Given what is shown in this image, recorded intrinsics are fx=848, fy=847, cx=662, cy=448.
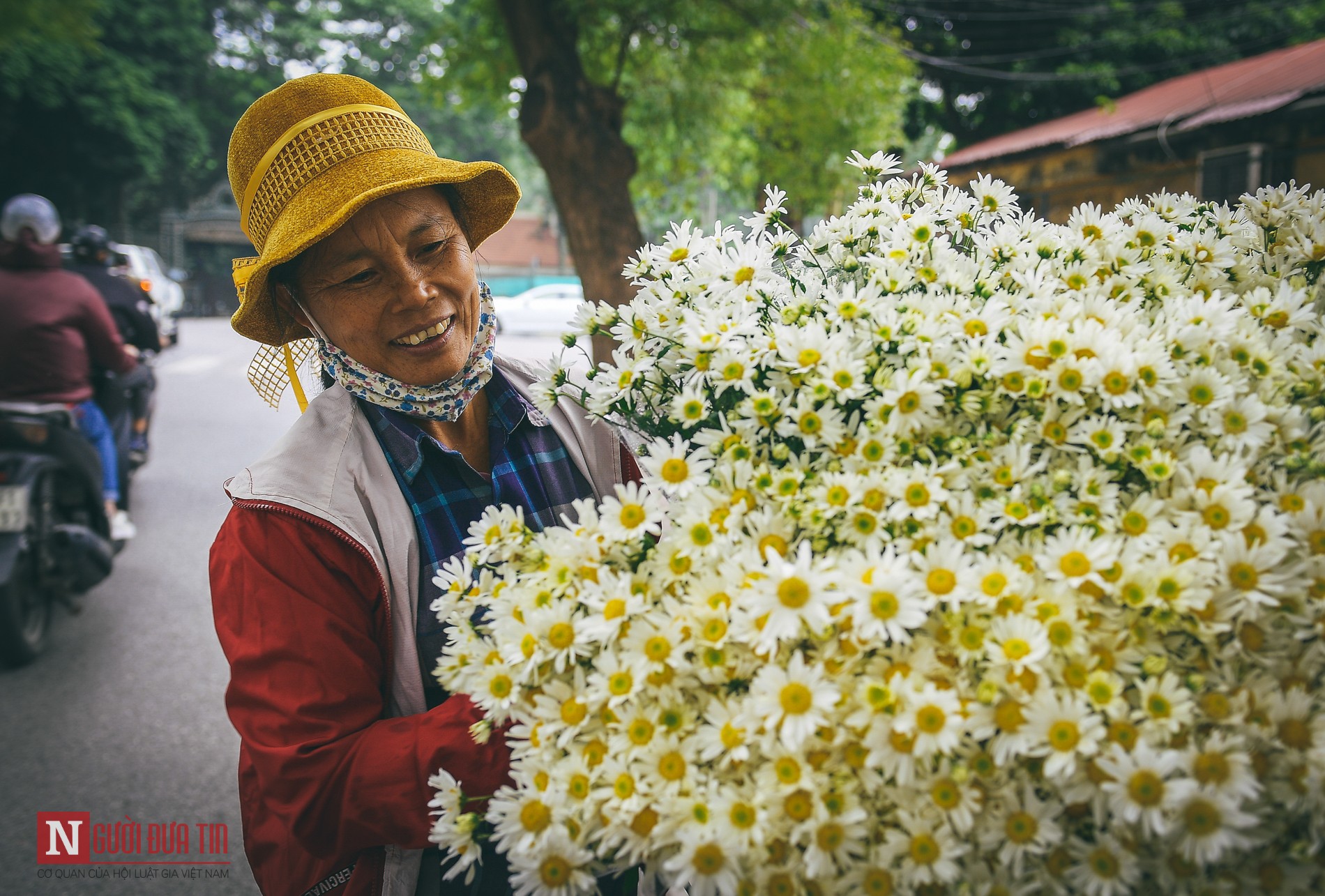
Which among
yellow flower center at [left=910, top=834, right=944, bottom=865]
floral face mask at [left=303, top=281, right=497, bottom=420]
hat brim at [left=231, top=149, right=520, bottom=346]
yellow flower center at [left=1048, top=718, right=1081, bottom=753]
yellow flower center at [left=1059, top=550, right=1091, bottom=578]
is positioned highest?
hat brim at [left=231, top=149, right=520, bottom=346]

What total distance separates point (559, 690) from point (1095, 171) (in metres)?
13.9

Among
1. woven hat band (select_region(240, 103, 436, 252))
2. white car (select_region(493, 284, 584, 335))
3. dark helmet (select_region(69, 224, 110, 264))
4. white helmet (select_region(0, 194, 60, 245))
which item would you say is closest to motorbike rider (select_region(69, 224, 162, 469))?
dark helmet (select_region(69, 224, 110, 264))

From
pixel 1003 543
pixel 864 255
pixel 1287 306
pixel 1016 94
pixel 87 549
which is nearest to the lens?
pixel 1003 543

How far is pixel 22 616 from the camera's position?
4191 mm

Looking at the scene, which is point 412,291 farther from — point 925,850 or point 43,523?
point 43,523

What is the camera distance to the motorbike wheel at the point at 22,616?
4.00 metres

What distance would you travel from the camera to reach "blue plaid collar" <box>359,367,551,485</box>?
161 centimetres

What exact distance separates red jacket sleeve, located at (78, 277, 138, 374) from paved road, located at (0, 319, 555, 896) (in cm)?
146

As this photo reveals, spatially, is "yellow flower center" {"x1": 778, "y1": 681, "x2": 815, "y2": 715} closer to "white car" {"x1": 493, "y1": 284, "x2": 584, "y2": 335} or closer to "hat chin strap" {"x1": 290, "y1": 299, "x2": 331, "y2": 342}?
"hat chin strap" {"x1": 290, "y1": 299, "x2": 331, "y2": 342}

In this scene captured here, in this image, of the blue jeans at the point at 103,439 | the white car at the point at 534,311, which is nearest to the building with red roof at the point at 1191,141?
the blue jeans at the point at 103,439

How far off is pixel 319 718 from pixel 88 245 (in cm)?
640

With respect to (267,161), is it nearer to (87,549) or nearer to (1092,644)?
(1092,644)

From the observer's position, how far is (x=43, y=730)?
372cm

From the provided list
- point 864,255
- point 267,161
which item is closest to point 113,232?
point 267,161
